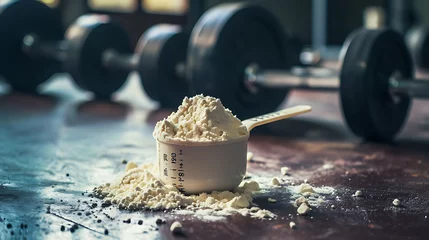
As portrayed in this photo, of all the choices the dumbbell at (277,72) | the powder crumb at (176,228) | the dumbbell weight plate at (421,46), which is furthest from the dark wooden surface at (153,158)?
the dumbbell weight plate at (421,46)

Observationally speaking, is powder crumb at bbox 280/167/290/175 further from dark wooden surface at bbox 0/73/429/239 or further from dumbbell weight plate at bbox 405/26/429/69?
dumbbell weight plate at bbox 405/26/429/69

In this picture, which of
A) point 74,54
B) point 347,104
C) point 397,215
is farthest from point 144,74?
point 397,215

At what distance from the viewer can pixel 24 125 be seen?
2793 millimetres

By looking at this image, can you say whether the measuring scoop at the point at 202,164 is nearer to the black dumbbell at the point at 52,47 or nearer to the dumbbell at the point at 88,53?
the dumbbell at the point at 88,53

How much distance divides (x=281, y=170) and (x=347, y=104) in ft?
→ 1.73

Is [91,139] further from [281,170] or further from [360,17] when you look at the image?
[360,17]

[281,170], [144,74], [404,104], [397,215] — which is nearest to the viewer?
[397,215]

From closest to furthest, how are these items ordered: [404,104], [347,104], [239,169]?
[239,169]
[347,104]
[404,104]

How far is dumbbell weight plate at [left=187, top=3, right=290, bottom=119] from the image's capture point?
105 inches

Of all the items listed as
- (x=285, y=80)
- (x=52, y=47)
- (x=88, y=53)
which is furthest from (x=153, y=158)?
(x=52, y=47)

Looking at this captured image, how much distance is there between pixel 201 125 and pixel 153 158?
1.88ft

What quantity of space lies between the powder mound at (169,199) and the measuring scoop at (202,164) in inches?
0.8

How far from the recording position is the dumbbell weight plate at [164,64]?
124 inches

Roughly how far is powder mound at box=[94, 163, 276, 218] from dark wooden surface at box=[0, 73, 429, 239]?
0.04m
